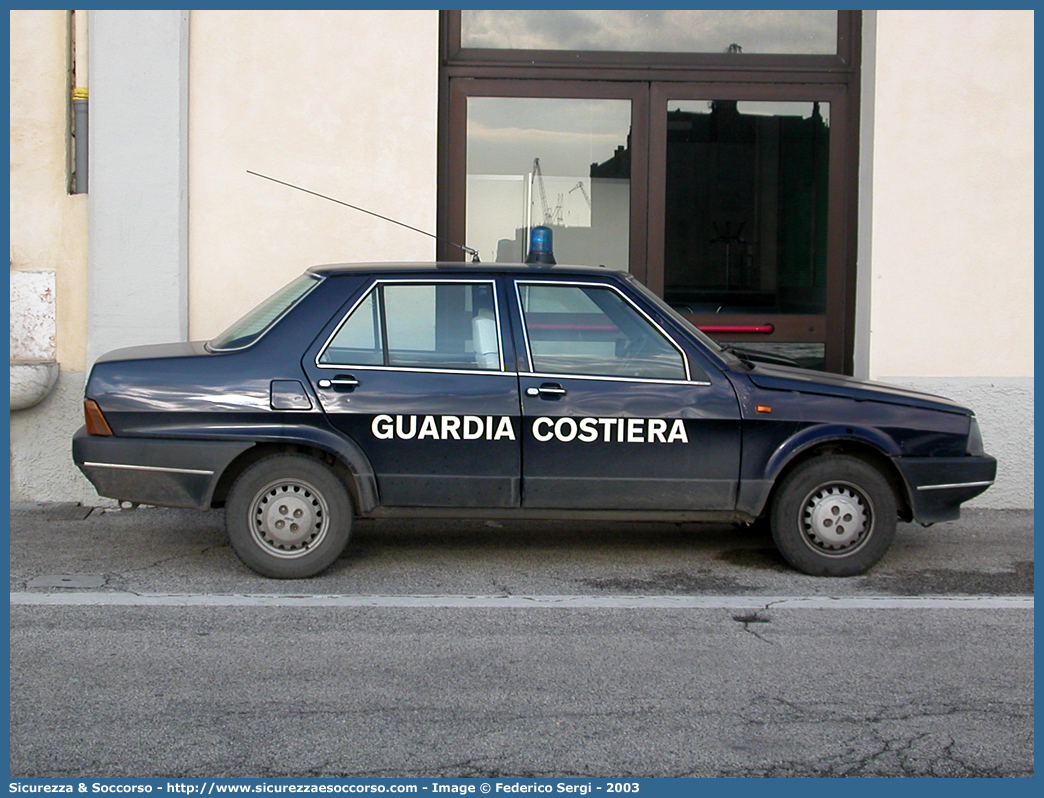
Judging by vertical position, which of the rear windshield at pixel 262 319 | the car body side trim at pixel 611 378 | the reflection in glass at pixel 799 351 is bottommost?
the car body side trim at pixel 611 378

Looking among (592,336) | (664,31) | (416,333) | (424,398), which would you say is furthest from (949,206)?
(424,398)

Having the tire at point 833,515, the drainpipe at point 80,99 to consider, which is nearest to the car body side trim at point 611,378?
the tire at point 833,515

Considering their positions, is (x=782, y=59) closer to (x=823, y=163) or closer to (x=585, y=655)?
(x=823, y=163)

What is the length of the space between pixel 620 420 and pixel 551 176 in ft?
12.8

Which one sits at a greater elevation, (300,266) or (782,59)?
(782,59)

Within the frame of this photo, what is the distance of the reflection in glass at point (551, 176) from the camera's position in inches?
376

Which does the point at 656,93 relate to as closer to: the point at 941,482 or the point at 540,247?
the point at 540,247

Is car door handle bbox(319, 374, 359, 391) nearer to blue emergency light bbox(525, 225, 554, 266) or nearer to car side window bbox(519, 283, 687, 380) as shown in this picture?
car side window bbox(519, 283, 687, 380)

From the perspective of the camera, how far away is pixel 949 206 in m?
9.02

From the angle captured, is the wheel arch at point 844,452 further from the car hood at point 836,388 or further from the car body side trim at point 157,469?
the car body side trim at point 157,469

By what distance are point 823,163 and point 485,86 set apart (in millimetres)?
2755

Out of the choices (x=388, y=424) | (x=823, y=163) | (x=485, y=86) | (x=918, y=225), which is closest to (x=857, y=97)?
(x=823, y=163)

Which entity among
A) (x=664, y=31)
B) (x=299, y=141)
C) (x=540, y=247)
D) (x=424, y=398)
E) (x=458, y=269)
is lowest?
(x=424, y=398)

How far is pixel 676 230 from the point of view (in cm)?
958
